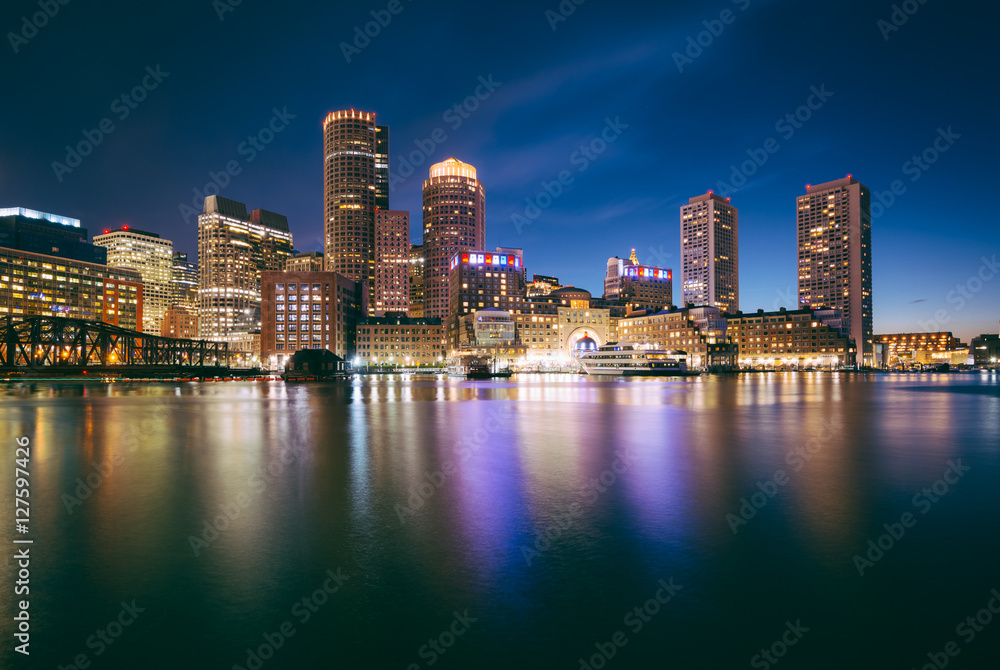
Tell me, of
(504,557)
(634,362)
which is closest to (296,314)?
(634,362)

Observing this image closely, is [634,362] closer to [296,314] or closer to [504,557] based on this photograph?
[296,314]

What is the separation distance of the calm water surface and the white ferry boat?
140 m

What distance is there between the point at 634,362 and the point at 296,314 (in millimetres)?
120887

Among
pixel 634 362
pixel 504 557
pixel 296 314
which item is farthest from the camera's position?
pixel 296 314

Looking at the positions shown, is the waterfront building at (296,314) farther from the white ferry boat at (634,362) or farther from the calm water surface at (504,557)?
the calm water surface at (504,557)

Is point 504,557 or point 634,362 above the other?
point 504,557

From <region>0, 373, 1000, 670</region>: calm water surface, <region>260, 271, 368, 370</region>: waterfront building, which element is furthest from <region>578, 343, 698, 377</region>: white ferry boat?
<region>0, 373, 1000, 670</region>: calm water surface

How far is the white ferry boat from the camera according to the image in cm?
15888

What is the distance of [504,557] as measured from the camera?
32.0ft

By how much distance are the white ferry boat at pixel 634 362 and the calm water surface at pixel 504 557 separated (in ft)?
460

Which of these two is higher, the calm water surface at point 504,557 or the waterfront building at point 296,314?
the waterfront building at point 296,314

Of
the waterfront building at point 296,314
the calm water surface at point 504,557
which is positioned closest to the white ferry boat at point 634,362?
the waterfront building at point 296,314

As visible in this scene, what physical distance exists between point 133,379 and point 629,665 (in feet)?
471

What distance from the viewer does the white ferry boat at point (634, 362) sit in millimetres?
158875
